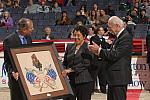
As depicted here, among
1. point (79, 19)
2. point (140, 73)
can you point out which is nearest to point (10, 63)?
point (140, 73)

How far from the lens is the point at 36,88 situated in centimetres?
684

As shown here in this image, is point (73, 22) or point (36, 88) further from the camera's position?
point (73, 22)

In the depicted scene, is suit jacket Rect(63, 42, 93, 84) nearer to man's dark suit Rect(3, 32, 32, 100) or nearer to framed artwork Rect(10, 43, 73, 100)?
framed artwork Rect(10, 43, 73, 100)

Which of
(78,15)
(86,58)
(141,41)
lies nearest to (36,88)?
(86,58)

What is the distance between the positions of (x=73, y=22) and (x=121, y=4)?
2600 mm

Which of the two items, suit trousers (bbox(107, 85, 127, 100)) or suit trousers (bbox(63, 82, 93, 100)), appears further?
suit trousers (bbox(63, 82, 93, 100))

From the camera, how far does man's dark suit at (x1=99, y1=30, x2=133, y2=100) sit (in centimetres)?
667

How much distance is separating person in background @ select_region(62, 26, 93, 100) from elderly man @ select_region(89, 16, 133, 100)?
0.98 feet

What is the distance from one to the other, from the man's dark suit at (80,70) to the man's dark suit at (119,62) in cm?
38

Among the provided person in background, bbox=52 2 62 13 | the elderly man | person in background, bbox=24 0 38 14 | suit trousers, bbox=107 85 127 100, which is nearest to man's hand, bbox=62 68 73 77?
the elderly man

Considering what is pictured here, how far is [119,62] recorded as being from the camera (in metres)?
6.75

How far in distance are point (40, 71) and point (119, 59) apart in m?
1.15

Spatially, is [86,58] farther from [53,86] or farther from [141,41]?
[141,41]

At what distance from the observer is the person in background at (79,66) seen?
7.04m
